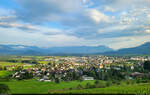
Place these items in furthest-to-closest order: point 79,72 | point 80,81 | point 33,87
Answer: point 79,72, point 80,81, point 33,87

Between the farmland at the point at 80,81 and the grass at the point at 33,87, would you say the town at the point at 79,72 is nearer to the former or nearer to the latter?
the farmland at the point at 80,81

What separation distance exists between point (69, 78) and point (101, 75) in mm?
13243

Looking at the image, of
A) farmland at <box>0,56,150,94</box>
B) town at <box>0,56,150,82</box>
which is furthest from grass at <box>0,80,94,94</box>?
town at <box>0,56,150,82</box>

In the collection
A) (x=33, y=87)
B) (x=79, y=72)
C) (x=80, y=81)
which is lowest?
(x=80, y=81)

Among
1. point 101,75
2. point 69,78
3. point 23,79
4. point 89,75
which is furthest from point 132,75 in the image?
point 23,79

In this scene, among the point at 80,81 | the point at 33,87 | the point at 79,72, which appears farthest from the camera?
the point at 79,72

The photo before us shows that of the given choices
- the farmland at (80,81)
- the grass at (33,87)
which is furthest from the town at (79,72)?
the grass at (33,87)

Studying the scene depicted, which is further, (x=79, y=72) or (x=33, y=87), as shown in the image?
→ (x=79, y=72)

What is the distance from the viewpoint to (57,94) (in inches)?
1444

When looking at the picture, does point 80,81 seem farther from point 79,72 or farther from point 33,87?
point 79,72

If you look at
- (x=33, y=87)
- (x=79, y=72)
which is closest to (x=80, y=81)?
(x=33, y=87)

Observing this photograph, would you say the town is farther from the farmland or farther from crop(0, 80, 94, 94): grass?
crop(0, 80, 94, 94): grass

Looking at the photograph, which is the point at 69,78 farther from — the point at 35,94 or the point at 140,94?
the point at 140,94

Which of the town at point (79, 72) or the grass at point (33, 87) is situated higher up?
the town at point (79, 72)
